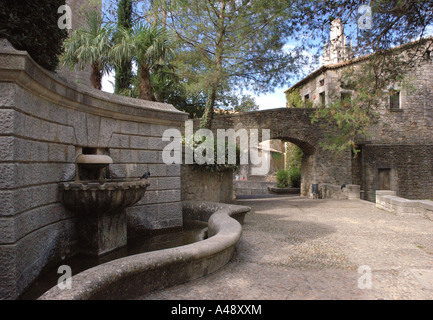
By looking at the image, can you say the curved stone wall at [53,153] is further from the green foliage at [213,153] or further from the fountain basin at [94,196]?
the green foliage at [213,153]

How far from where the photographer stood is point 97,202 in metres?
3.60

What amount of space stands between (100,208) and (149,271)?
1.33 m

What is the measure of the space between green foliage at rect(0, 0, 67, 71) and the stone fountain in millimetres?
1361

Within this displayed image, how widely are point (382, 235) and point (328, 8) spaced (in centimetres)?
539

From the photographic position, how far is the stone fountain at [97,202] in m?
3.58

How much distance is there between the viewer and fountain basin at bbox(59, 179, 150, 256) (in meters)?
3.57

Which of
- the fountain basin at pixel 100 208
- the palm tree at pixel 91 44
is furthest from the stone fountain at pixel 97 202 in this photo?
the palm tree at pixel 91 44

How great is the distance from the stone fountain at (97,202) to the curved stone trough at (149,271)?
1088 mm

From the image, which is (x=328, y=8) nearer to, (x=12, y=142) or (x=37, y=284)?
(x=12, y=142)

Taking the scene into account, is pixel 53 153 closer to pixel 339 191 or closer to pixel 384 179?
pixel 339 191

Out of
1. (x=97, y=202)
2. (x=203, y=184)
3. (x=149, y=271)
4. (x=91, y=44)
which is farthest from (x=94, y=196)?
(x=91, y=44)

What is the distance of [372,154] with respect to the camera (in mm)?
18125

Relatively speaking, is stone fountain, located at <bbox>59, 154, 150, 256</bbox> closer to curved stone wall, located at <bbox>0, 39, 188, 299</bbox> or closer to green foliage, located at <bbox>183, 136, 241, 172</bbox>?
curved stone wall, located at <bbox>0, 39, 188, 299</bbox>

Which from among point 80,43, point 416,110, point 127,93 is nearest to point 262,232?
point 80,43
